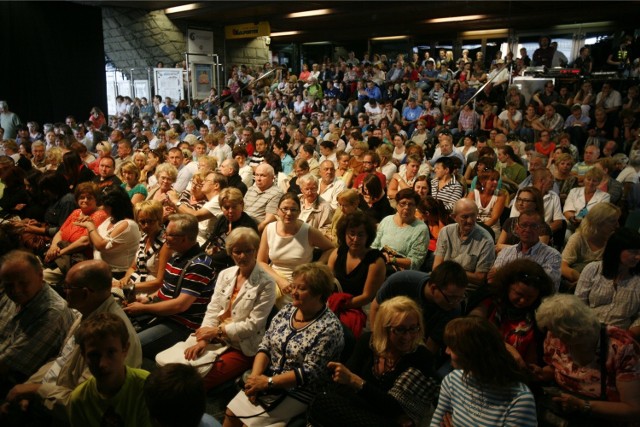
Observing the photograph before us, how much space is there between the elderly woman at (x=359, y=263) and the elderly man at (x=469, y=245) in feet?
1.72

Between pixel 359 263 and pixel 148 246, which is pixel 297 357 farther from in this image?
pixel 148 246

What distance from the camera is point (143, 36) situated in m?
16.0

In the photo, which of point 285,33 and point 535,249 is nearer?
point 535,249

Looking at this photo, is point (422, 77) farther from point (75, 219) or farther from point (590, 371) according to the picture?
point (590, 371)

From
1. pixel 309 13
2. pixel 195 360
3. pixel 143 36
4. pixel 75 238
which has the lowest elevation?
pixel 195 360

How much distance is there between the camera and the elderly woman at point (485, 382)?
1.81 m

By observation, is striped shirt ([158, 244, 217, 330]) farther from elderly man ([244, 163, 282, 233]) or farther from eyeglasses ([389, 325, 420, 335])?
elderly man ([244, 163, 282, 233])

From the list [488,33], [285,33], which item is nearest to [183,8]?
[285,33]

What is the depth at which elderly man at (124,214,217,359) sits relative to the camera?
2.94 metres

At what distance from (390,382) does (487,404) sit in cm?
45

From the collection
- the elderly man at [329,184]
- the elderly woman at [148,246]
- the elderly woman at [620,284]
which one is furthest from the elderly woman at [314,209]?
the elderly woman at [620,284]

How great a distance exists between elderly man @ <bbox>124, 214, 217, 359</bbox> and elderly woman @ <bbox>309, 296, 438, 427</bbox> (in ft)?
3.61

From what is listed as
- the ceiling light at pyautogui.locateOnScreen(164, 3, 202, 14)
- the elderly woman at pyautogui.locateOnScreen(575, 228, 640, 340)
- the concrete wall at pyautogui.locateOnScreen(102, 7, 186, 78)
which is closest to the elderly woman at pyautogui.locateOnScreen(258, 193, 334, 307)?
the elderly woman at pyautogui.locateOnScreen(575, 228, 640, 340)

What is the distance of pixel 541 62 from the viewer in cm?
1188
